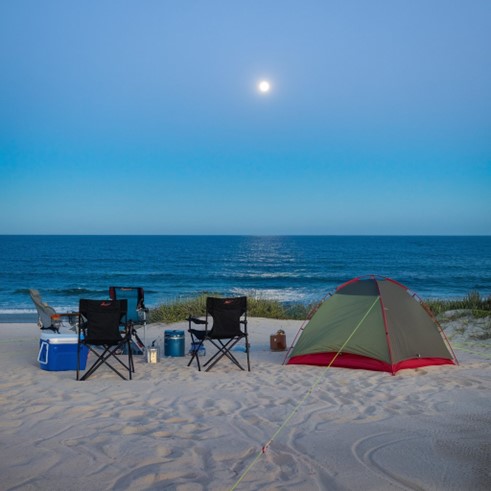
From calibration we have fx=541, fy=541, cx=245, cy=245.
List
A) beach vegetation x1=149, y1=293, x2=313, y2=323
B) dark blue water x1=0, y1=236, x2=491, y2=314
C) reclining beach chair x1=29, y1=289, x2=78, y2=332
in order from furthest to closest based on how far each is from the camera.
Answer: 1. dark blue water x1=0, y1=236, x2=491, y2=314
2. beach vegetation x1=149, y1=293, x2=313, y2=323
3. reclining beach chair x1=29, y1=289, x2=78, y2=332

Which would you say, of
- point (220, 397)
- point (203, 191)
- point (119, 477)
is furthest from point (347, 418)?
point (203, 191)

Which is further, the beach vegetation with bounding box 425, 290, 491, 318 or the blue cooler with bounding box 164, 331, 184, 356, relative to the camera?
the beach vegetation with bounding box 425, 290, 491, 318

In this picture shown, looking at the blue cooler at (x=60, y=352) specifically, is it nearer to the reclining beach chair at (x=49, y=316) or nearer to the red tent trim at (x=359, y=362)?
the reclining beach chair at (x=49, y=316)

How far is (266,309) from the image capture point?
13875 mm

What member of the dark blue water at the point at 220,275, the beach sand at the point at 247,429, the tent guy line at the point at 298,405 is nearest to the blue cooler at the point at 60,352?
the beach sand at the point at 247,429

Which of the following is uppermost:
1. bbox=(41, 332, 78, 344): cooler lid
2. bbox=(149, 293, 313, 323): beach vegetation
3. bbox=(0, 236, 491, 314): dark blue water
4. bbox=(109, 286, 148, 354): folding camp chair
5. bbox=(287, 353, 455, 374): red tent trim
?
bbox=(109, 286, 148, 354): folding camp chair

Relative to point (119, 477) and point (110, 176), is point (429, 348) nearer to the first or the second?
point (119, 477)

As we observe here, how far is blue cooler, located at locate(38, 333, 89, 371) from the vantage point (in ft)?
23.3

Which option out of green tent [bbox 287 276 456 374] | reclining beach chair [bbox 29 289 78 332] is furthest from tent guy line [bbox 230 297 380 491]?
reclining beach chair [bbox 29 289 78 332]

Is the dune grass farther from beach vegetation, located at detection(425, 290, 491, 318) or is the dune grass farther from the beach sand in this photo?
the beach sand

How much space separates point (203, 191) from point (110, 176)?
348 inches

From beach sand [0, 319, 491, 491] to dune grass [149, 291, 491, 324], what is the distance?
4885mm

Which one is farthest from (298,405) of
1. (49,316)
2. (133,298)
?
(49,316)

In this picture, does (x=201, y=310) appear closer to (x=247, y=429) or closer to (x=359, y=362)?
(x=359, y=362)
